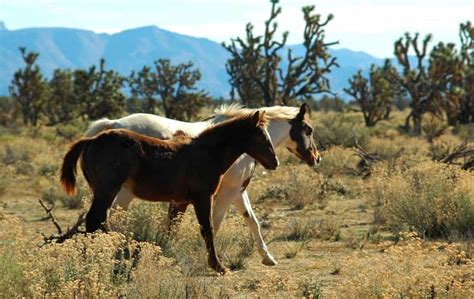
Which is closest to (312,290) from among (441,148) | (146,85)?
(441,148)

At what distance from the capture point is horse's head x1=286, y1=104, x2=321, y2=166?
35.2 ft

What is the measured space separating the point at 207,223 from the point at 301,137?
268 cm

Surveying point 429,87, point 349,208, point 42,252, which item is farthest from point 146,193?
point 429,87

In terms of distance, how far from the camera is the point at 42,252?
266 inches

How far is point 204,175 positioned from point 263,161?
884 millimetres

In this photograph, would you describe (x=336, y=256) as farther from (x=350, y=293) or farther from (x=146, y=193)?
(x=350, y=293)

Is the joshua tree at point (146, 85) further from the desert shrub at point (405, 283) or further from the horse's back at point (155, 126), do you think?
the desert shrub at point (405, 283)

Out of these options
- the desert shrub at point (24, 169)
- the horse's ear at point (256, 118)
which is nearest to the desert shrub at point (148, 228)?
the horse's ear at point (256, 118)

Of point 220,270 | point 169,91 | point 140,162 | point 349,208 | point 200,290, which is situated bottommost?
point 169,91

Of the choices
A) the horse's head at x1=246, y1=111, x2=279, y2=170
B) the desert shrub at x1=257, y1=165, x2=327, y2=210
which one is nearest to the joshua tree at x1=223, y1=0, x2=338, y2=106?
the desert shrub at x1=257, y1=165, x2=327, y2=210

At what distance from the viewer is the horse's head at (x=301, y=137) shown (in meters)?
10.7

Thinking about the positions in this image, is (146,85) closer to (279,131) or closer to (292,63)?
(292,63)

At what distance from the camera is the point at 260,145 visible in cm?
905

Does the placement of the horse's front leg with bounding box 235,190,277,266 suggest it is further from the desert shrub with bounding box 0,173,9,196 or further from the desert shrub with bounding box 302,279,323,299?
the desert shrub with bounding box 0,173,9,196
